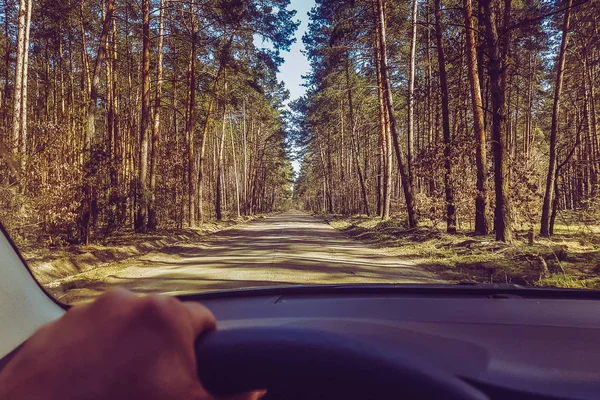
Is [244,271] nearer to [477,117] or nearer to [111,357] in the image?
[111,357]

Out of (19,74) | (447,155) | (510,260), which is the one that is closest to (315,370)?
(510,260)

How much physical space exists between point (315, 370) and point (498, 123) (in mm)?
11569

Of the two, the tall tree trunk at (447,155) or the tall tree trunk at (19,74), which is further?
the tall tree trunk at (447,155)

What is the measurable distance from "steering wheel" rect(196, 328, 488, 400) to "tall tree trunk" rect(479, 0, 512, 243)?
11256 millimetres

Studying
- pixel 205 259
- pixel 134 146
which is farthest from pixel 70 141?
pixel 134 146

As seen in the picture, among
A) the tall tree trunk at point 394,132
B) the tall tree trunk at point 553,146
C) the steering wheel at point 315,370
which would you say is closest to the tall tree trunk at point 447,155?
the tall tree trunk at point 394,132

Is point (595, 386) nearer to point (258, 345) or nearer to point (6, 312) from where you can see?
point (258, 345)

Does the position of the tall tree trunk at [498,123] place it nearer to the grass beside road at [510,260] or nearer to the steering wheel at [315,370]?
the grass beside road at [510,260]

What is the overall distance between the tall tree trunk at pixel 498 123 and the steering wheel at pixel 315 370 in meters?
11.3

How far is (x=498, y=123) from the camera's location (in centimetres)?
1115

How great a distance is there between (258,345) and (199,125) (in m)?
34.5

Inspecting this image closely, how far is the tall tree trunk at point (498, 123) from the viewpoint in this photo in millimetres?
10995

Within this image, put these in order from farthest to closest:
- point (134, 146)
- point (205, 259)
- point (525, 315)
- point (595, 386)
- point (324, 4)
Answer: point (134, 146)
point (324, 4)
point (205, 259)
point (525, 315)
point (595, 386)

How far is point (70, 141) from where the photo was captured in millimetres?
11500
